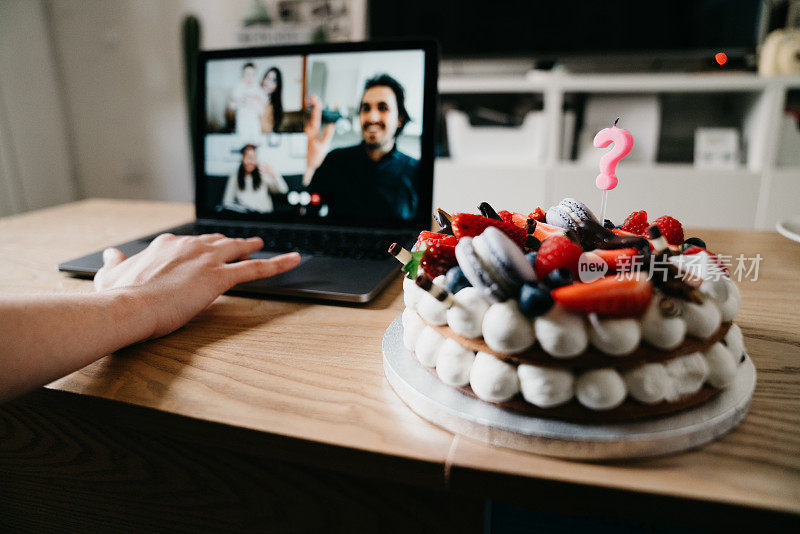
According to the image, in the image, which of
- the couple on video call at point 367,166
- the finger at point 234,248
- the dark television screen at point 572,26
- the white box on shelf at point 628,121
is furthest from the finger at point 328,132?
the dark television screen at point 572,26

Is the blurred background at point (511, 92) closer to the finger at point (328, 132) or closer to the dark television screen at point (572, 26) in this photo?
the dark television screen at point (572, 26)

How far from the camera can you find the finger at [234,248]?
629 mm

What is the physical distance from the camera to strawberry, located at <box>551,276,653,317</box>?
0.31 metres

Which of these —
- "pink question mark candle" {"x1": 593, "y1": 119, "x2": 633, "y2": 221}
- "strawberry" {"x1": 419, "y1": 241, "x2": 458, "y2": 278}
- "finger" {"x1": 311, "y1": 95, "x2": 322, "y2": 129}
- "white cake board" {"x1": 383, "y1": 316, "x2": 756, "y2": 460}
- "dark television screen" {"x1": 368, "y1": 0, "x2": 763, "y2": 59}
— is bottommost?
"white cake board" {"x1": 383, "y1": 316, "x2": 756, "y2": 460}

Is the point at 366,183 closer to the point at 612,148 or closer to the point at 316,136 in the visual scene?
the point at 316,136

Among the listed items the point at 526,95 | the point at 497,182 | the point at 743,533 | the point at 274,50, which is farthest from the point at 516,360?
the point at 526,95

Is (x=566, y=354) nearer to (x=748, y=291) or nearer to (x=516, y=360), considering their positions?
(x=516, y=360)

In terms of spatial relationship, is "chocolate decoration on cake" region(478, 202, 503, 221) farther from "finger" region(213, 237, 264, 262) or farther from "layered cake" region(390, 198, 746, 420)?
"finger" region(213, 237, 264, 262)

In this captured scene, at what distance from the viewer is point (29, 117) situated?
2.64 meters

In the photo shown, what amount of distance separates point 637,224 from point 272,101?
25.4 inches

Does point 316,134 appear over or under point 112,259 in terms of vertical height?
over

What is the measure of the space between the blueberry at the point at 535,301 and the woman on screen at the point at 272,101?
67cm

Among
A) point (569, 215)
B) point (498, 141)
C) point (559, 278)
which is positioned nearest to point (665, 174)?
point (498, 141)

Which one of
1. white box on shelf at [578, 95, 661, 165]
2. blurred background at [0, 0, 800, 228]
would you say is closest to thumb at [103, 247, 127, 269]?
blurred background at [0, 0, 800, 228]
